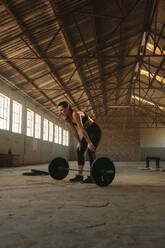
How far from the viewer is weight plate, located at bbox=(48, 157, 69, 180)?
523 cm

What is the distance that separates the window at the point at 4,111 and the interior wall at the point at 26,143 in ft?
0.67

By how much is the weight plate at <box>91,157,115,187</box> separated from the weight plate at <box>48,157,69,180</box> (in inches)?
40.6

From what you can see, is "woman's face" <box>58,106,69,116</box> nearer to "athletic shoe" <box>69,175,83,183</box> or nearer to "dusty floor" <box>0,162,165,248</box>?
"athletic shoe" <box>69,175,83,183</box>

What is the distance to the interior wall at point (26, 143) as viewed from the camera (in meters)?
12.1

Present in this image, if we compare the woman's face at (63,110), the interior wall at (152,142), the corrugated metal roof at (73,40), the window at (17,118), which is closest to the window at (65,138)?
the interior wall at (152,142)

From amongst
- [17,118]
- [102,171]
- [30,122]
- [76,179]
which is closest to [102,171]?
[102,171]

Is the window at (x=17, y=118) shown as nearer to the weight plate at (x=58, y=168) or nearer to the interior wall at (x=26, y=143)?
the interior wall at (x=26, y=143)

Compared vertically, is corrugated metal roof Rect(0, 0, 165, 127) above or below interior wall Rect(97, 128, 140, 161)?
above

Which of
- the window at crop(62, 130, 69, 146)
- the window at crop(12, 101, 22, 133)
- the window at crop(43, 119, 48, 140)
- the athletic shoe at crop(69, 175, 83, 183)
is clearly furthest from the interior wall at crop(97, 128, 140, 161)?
the athletic shoe at crop(69, 175, 83, 183)

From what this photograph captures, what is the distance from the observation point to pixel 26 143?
48.6ft

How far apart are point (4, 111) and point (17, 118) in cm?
182

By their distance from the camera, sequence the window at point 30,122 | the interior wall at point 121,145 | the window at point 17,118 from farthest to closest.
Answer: the interior wall at point 121,145
the window at point 30,122
the window at point 17,118

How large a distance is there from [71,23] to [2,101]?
5.03 meters

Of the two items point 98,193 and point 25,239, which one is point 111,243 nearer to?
point 25,239
